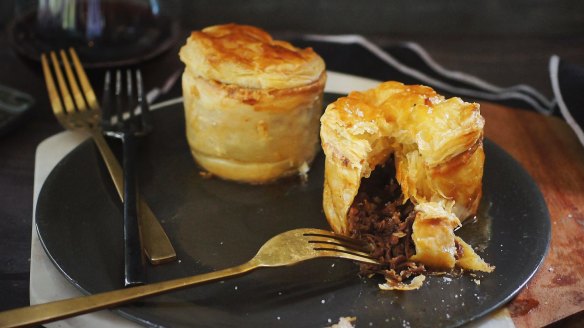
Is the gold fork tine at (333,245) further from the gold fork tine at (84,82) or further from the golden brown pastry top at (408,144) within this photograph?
the gold fork tine at (84,82)

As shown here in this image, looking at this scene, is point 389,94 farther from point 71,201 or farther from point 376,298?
point 71,201

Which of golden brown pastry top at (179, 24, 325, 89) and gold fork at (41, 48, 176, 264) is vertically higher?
golden brown pastry top at (179, 24, 325, 89)

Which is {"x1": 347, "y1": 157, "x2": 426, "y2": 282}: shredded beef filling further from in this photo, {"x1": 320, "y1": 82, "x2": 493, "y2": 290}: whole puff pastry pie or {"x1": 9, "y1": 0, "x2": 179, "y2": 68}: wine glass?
{"x1": 9, "y1": 0, "x2": 179, "y2": 68}: wine glass

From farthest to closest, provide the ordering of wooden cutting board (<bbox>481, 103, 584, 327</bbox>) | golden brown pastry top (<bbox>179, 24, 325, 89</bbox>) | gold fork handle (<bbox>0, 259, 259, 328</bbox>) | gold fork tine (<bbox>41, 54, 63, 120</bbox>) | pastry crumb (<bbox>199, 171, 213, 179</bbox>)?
gold fork tine (<bbox>41, 54, 63, 120</bbox>)
pastry crumb (<bbox>199, 171, 213, 179</bbox>)
golden brown pastry top (<bbox>179, 24, 325, 89</bbox>)
wooden cutting board (<bbox>481, 103, 584, 327</bbox>)
gold fork handle (<bbox>0, 259, 259, 328</bbox>)

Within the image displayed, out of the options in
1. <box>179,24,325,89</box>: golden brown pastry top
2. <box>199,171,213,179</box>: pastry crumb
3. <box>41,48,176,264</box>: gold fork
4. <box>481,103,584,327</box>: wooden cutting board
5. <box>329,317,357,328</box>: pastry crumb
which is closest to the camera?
<box>329,317,357,328</box>: pastry crumb

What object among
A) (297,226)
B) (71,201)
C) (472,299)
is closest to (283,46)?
(297,226)

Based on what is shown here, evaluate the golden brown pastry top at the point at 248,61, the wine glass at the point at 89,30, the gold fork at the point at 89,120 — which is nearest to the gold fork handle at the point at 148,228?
the gold fork at the point at 89,120

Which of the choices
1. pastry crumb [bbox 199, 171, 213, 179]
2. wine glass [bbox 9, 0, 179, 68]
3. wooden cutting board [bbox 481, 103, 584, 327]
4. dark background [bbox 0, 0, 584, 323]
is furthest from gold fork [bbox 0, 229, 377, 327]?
dark background [bbox 0, 0, 584, 323]

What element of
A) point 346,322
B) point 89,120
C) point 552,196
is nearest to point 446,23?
point 552,196
